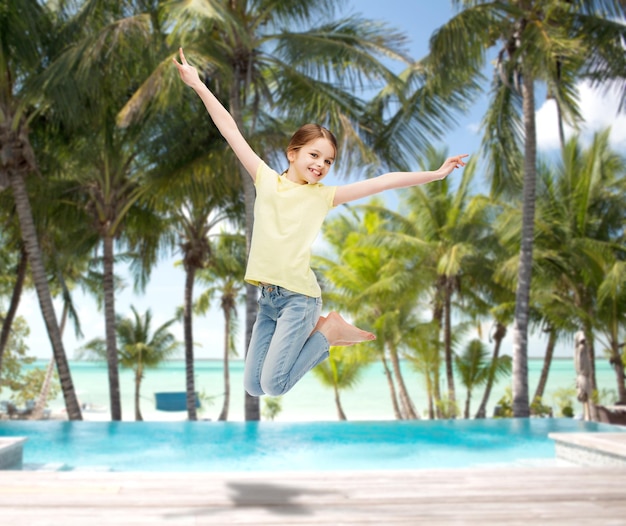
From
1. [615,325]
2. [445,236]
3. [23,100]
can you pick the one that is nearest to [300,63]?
[23,100]

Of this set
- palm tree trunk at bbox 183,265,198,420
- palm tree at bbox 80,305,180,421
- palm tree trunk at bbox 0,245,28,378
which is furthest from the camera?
palm tree at bbox 80,305,180,421

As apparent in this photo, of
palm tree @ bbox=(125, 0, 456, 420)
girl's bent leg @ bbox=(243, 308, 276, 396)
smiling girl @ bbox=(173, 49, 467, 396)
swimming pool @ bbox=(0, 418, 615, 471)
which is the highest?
palm tree @ bbox=(125, 0, 456, 420)

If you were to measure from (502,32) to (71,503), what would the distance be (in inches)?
426

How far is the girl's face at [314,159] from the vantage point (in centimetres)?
311

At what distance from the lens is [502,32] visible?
12.2m

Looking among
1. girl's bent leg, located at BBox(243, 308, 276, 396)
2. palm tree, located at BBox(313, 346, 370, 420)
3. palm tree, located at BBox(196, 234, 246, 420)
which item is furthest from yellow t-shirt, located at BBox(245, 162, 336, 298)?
palm tree, located at BBox(196, 234, 246, 420)

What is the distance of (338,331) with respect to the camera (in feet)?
11.3

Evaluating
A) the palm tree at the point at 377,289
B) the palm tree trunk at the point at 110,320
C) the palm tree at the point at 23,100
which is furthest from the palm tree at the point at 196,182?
the palm tree at the point at 377,289

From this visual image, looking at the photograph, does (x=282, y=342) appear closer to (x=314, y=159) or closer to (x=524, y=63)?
(x=314, y=159)

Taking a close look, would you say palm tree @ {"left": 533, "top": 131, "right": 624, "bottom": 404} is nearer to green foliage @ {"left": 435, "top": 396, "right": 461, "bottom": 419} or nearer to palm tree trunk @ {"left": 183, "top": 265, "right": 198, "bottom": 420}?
green foliage @ {"left": 435, "top": 396, "right": 461, "bottom": 419}

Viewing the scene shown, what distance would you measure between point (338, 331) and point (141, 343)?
22638 mm

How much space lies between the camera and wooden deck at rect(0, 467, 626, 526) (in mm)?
3475

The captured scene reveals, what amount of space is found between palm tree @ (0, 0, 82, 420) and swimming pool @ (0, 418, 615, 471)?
2.55 m

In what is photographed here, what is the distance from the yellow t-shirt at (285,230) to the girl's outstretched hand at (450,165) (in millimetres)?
487
